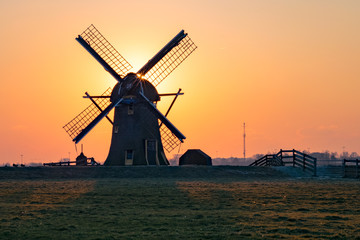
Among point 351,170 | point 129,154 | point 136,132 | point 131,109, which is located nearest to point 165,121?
point 136,132

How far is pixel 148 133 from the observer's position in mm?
49156

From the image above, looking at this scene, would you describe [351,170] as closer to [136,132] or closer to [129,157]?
[136,132]

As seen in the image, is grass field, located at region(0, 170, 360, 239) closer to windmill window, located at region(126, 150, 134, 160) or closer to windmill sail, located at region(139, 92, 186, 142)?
windmill sail, located at region(139, 92, 186, 142)

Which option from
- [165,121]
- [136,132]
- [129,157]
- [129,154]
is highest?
[165,121]

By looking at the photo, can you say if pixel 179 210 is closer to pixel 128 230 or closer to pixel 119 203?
pixel 119 203

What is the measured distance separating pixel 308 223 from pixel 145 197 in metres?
10.0

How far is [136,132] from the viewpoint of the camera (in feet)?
160

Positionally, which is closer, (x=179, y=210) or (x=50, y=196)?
(x=179, y=210)

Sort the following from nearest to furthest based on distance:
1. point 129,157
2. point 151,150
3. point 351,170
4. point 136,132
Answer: point 351,170, point 136,132, point 129,157, point 151,150

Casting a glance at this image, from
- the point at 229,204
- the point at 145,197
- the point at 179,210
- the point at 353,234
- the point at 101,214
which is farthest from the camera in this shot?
the point at 145,197

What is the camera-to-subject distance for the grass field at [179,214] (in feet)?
47.8

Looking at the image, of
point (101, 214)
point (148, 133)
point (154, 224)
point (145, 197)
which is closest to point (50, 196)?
point (145, 197)

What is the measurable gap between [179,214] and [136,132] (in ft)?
100

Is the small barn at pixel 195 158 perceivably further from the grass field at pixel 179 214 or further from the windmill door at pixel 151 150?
the grass field at pixel 179 214
